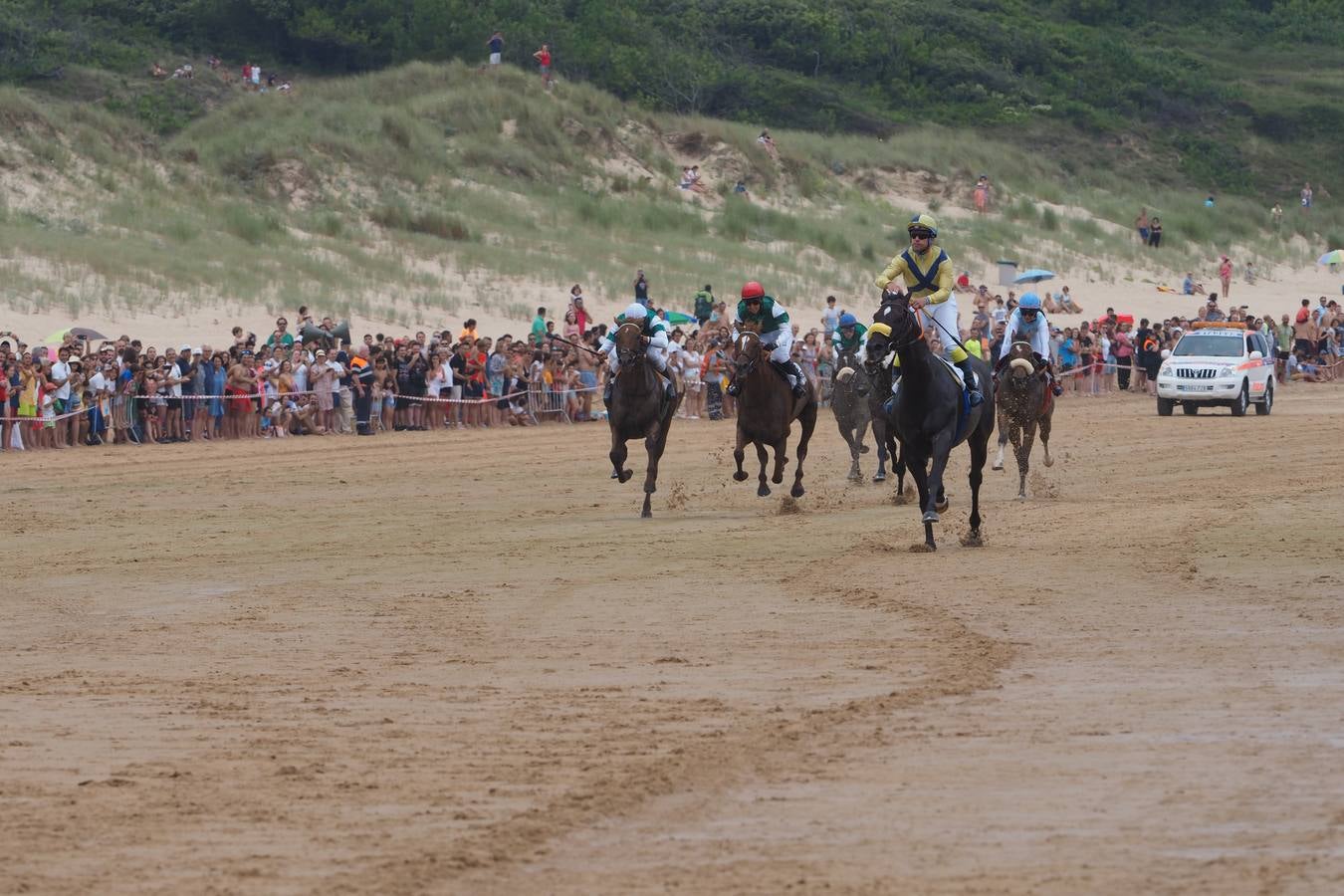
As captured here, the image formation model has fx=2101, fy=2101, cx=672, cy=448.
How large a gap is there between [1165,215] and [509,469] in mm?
51764

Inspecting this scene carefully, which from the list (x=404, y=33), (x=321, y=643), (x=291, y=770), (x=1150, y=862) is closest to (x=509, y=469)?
(x=321, y=643)

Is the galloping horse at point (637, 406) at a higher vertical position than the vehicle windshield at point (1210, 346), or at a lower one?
lower

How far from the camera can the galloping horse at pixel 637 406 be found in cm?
2127

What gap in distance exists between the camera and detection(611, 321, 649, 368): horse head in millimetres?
21047

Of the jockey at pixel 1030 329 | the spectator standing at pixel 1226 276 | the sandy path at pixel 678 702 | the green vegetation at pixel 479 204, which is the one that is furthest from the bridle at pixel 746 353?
the spectator standing at pixel 1226 276

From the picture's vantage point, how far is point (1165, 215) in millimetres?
75312

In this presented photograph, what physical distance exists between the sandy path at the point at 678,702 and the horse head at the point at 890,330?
5.64 feet

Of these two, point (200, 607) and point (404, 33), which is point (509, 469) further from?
point (404, 33)

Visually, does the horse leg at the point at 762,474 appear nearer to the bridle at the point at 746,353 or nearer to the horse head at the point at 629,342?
the bridle at the point at 746,353

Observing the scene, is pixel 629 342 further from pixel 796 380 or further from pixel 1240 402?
pixel 1240 402

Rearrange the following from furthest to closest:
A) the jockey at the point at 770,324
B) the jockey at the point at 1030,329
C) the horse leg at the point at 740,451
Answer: the jockey at the point at 1030,329 < the horse leg at the point at 740,451 < the jockey at the point at 770,324

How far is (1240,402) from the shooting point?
134ft

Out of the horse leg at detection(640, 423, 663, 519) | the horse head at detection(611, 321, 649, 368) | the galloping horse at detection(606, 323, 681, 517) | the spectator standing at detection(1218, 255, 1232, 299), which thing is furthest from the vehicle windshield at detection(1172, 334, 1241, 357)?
the spectator standing at detection(1218, 255, 1232, 299)

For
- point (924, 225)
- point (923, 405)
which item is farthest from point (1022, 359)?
point (923, 405)
